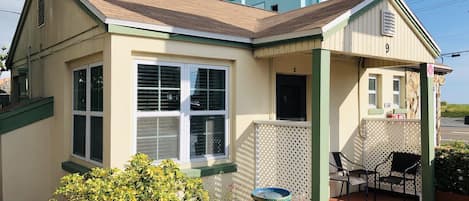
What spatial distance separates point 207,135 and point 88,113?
215cm

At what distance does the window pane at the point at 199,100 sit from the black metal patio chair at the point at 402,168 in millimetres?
4170

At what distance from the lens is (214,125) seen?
6.37 meters

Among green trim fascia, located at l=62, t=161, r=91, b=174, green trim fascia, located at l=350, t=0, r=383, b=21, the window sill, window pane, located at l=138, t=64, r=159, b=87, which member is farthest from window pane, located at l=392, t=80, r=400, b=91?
green trim fascia, located at l=62, t=161, r=91, b=174

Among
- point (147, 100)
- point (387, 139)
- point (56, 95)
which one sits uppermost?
point (56, 95)

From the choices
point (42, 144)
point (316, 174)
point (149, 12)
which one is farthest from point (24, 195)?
point (316, 174)

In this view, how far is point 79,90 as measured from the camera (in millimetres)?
6621

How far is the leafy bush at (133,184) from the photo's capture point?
360 cm

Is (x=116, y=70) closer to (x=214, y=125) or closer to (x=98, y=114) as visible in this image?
(x=98, y=114)

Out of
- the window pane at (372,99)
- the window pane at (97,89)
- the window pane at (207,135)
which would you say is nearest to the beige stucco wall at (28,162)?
the window pane at (97,89)

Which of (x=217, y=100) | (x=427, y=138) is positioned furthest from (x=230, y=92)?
(x=427, y=138)

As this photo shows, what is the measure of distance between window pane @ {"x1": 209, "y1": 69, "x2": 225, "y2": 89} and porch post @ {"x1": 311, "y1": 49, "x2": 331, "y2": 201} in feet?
6.08

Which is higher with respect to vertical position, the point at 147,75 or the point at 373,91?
the point at 147,75

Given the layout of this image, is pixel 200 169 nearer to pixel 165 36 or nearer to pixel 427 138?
pixel 165 36

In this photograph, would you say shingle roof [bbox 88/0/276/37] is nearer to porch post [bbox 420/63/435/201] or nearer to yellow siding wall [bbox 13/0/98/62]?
yellow siding wall [bbox 13/0/98/62]
